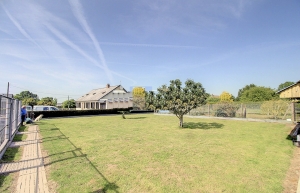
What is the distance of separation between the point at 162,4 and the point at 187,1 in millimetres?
1972

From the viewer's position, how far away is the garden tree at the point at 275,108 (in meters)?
16.1

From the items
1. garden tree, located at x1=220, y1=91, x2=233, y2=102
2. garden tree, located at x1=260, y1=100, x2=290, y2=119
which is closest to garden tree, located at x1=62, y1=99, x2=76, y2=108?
garden tree, located at x1=220, y1=91, x2=233, y2=102

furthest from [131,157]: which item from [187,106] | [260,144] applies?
[187,106]

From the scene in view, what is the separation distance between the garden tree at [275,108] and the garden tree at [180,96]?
9845mm

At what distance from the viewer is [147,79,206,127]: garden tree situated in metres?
12.3

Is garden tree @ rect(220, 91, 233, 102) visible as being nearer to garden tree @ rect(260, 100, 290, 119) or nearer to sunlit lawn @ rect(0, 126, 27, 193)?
garden tree @ rect(260, 100, 290, 119)

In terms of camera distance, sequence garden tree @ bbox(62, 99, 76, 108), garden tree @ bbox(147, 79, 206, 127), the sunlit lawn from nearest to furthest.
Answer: the sunlit lawn < garden tree @ bbox(147, 79, 206, 127) < garden tree @ bbox(62, 99, 76, 108)

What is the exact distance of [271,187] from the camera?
3854 mm

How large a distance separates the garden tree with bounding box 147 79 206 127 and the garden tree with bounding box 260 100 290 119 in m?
9.84

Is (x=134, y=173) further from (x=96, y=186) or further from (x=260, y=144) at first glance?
(x=260, y=144)

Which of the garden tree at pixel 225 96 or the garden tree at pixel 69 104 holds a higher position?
the garden tree at pixel 225 96

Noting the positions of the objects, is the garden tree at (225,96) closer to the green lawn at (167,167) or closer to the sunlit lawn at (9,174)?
the green lawn at (167,167)

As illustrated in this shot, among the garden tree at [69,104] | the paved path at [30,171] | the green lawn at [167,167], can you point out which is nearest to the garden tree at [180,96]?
the green lawn at [167,167]

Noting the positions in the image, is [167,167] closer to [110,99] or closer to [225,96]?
[225,96]
